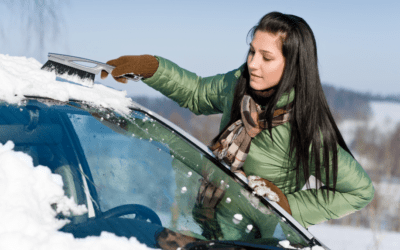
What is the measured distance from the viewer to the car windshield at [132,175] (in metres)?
1.12

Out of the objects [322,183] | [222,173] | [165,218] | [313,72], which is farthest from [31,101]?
[322,183]

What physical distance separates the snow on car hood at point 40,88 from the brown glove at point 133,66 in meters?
0.11

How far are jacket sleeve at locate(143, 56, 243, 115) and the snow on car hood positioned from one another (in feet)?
1.01

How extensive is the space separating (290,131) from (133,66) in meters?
0.81

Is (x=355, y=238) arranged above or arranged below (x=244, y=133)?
below

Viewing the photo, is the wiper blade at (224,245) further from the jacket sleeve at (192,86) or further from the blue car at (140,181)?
the jacket sleeve at (192,86)

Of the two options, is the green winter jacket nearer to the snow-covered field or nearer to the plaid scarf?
the plaid scarf

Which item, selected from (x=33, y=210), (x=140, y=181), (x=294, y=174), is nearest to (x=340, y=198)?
(x=294, y=174)

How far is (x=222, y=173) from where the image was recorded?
1449 mm

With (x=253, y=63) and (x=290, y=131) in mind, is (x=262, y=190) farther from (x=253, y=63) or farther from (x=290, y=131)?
(x=253, y=63)

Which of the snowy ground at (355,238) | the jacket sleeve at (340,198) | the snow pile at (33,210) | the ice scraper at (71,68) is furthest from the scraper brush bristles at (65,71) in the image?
the snowy ground at (355,238)

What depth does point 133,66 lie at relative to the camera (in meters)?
1.76

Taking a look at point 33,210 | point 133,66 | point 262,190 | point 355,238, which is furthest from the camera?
point 355,238

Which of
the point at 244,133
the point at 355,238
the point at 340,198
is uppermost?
the point at 244,133
